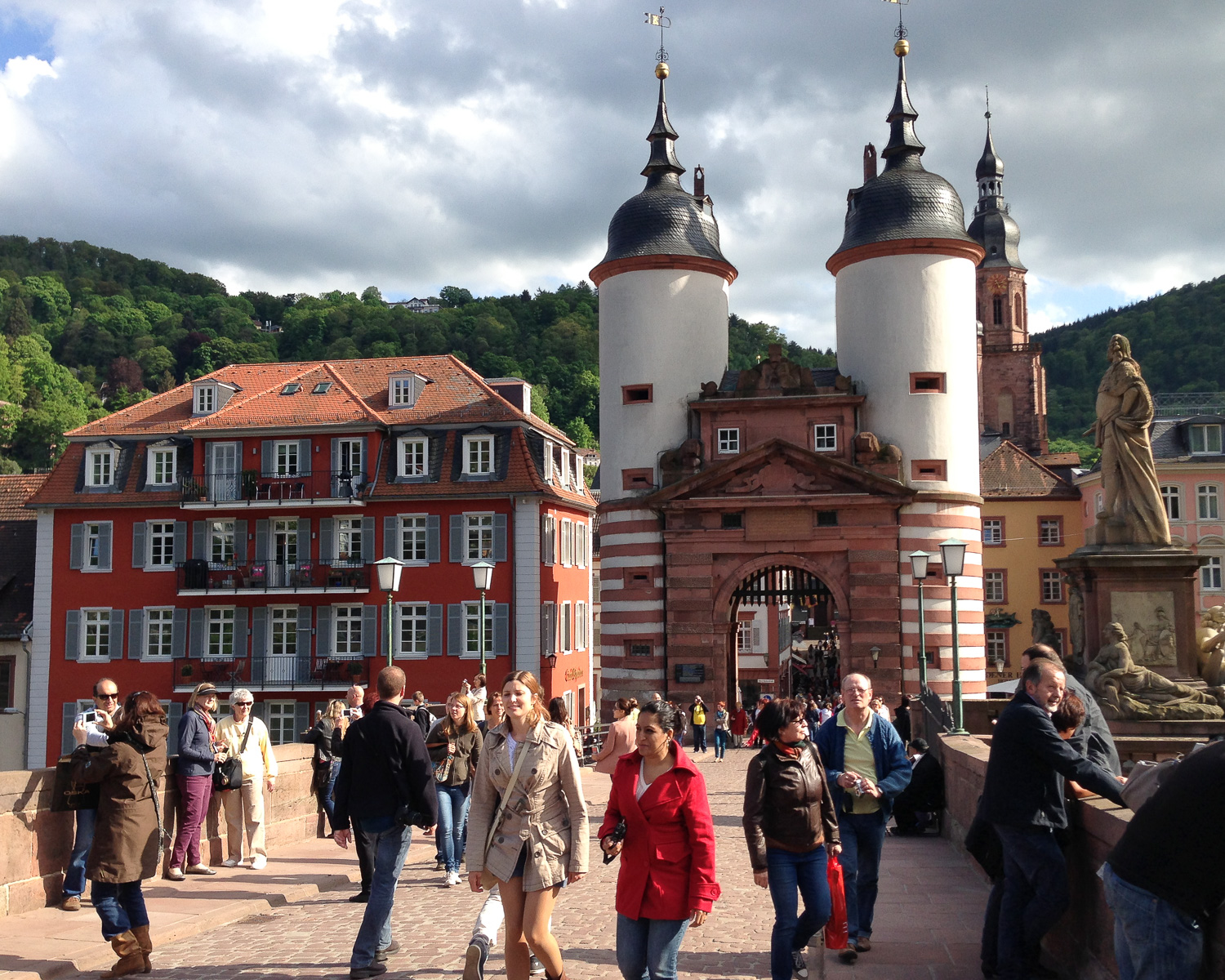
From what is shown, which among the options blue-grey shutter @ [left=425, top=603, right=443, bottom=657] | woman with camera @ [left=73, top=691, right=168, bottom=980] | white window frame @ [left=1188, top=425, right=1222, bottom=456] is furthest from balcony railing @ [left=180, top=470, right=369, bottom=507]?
white window frame @ [left=1188, top=425, right=1222, bottom=456]

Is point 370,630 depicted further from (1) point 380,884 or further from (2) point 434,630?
(1) point 380,884

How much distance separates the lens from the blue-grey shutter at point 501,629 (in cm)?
4025

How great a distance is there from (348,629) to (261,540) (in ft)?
13.4

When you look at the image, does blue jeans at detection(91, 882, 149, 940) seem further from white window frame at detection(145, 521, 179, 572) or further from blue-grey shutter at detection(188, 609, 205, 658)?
white window frame at detection(145, 521, 179, 572)

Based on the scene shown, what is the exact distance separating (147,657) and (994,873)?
3822 centimetres

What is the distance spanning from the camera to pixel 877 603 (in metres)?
36.3

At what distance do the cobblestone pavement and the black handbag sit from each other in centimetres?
170

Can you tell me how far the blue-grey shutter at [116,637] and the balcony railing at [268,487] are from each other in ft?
13.9

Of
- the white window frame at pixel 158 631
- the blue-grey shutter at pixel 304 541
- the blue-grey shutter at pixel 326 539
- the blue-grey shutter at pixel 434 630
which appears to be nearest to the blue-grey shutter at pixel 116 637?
the white window frame at pixel 158 631

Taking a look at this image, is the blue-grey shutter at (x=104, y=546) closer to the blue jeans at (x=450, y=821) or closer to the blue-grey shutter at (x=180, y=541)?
the blue-grey shutter at (x=180, y=541)

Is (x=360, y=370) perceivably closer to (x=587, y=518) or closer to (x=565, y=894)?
(x=587, y=518)

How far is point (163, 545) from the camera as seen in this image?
140 feet

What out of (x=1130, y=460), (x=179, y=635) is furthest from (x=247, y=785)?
(x=179, y=635)

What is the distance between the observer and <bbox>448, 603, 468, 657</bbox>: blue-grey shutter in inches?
1587
